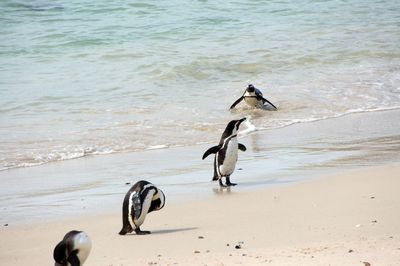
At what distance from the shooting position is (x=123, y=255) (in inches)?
209

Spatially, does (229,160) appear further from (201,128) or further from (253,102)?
(253,102)

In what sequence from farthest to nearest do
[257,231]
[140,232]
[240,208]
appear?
[240,208] → [140,232] → [257,231]

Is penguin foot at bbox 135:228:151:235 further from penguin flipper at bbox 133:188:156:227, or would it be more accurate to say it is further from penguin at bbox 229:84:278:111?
penguin at bbox 229:84:278:111

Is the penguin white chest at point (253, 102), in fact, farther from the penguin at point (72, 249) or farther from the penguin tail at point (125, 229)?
the penguin at point (72, 249)

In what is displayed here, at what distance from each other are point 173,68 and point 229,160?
25.9 ft

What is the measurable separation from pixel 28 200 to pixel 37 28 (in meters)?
13.2

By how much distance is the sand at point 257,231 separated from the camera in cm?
493

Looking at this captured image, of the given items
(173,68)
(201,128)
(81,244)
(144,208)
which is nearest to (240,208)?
(144,208)

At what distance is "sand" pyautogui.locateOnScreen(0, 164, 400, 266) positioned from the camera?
4930 millimetres

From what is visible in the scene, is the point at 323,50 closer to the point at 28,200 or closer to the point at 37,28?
the point at 37,28

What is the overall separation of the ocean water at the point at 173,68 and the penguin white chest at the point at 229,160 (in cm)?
220

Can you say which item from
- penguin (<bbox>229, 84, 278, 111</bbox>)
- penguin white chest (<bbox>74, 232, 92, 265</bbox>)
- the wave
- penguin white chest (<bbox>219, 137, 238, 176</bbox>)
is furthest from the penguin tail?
penguin (<bbox>229, 84, 278, 111</bbox>)

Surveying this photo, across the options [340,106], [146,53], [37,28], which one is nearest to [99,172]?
[340,106]

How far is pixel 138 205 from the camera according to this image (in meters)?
5.95
